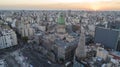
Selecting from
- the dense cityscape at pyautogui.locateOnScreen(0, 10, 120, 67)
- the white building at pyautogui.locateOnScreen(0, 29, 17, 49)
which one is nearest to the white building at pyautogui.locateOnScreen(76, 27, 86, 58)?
the dense cityscape at pyautogui.locateOnScreen(0, 10, 120, 67)

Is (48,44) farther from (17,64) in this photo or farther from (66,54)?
(17,64)

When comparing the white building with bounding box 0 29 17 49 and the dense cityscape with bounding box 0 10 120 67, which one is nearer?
the dense cityscape with bounding box 0 10 120 67

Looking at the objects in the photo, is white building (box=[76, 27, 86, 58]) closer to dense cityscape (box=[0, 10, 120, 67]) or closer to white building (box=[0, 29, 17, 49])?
dense cityscape (box=[0, 10, 120, 67])

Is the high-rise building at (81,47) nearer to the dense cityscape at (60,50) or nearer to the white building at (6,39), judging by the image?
the dense cityscape at (60,50)

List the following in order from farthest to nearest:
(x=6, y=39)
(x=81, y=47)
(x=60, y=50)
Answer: (x=6, y=39), (x=60, y=50), (x=81, y=47)

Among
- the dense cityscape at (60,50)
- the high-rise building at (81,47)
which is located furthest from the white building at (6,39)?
the high-rise building at (81,47)

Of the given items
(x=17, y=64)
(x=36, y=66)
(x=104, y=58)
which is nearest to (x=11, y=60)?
(x=17, y=64)

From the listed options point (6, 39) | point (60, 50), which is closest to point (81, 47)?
point (60, 50)

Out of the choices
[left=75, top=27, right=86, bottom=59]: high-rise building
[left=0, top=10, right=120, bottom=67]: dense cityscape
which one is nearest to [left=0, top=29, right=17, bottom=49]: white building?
[left=0, top=10, right=120, bottom=67]: dense cityscape

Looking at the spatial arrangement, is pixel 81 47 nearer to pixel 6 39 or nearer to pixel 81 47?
pixel 81 47

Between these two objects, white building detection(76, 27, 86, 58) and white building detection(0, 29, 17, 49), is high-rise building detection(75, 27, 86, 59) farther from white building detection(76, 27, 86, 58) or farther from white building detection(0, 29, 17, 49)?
white building detection(0, 29, 17, 49)

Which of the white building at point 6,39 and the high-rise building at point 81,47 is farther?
the white building at point 6,39
